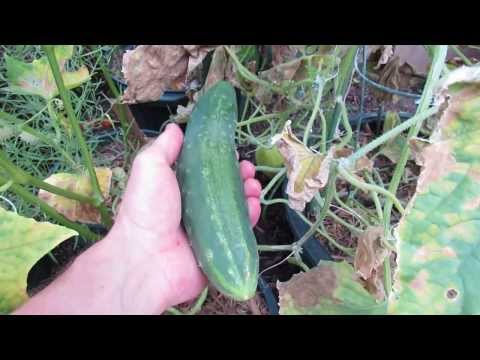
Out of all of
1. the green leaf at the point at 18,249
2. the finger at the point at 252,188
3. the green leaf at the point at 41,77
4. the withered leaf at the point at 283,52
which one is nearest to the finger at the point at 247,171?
the finger at the point at 252,188

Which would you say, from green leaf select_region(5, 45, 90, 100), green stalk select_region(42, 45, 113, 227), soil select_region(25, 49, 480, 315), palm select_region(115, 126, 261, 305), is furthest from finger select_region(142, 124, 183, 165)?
soil select_region(25, 49, 480, 315)

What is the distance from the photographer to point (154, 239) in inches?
33.9

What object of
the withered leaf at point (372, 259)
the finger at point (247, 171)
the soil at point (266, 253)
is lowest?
the soil at point (266, 253)

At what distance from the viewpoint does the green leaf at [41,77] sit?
3.31ft

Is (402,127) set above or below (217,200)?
above

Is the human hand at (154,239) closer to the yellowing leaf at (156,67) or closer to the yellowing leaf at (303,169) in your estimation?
the yellowing leaf at (156,67)

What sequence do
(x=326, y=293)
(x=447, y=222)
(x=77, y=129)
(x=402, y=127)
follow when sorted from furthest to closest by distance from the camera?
(x=77, y=129) → (x=326, y=293) → (x=402, y=127) → (x=447, y=222)

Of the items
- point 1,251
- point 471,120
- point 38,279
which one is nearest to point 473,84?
point 471,120

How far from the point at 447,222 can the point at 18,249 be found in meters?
0.42

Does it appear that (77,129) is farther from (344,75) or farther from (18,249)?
(344,75)

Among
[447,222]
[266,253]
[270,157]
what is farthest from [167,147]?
[447,222]

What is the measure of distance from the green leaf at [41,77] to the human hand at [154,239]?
28cm

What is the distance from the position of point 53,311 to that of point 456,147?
51 centimetres

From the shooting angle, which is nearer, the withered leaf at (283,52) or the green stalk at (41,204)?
the green stalk at (41,204)
